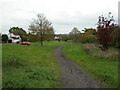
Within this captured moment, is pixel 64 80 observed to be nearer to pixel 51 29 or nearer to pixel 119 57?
pixel 119 57

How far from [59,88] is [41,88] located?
2.54 ft

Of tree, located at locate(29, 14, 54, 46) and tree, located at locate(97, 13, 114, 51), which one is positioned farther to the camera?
tree, located at locate(29, 14, 54, 46)

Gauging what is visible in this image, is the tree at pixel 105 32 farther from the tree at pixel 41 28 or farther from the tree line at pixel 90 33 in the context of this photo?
the tree at pixel 41 28

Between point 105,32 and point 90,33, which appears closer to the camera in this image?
point 105,32

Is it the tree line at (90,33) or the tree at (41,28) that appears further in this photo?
the tree at (41,28)

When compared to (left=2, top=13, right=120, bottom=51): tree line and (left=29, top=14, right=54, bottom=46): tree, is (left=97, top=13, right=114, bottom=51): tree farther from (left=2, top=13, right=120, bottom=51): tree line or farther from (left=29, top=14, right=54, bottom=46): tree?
(left=29, top=14, right=54, bottom=46): tree

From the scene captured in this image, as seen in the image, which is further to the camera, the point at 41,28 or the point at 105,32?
the point at 41,28

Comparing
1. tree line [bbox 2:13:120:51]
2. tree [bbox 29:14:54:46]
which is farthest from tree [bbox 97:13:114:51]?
tree [bbox 29:14:54:46]

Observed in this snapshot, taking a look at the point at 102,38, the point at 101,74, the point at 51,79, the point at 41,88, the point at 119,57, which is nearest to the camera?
the point at 41,88

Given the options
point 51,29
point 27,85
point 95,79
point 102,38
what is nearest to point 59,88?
point 27,85

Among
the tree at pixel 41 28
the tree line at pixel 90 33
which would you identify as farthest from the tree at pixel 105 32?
the tree at pixel 41 28

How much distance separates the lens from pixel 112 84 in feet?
21.3

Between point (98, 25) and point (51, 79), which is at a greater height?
point (98, 25)

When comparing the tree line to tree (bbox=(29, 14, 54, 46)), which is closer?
the tree line
